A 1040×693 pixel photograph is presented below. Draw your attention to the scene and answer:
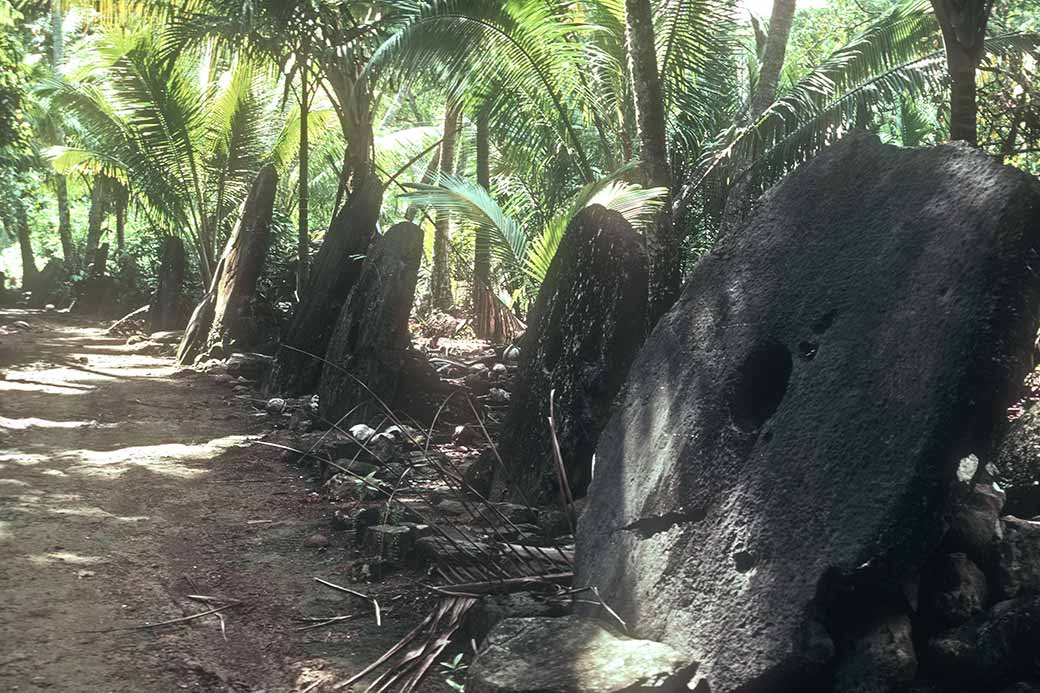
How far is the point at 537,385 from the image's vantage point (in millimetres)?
5340

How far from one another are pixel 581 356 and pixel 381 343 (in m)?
2.77

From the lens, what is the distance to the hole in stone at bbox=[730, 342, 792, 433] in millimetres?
3252

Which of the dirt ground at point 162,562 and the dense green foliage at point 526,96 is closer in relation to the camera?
the dirt ground at point 162,562

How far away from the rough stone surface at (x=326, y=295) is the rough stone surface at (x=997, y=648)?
6.80 meters

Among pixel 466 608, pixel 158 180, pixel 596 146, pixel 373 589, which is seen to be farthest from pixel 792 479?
pixel 158 180

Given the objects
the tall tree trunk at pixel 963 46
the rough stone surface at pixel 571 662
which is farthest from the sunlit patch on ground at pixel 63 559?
the tall tree trunk at pixel 963 46

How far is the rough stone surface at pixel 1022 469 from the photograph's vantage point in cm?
465

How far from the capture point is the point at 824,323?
10.1 feet

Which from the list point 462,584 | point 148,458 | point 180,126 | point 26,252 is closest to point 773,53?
point 148,458

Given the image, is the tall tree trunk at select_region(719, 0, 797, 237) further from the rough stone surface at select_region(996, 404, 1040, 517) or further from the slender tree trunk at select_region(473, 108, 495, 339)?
the rough stone surface at select_region(996, 404, 1040, 517)

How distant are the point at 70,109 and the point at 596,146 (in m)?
9.74

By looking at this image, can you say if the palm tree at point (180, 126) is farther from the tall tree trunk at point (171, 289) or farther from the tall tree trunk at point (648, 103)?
the tall tree trunk at point (648, 103)

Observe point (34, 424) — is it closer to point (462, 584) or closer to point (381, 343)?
point (381, 343)

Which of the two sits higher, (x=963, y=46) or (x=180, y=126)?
(x=180, y=126)
